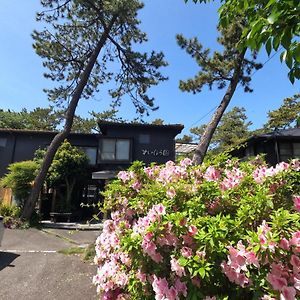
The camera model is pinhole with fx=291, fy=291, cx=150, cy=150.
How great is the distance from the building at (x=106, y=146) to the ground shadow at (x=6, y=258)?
34.6 ft

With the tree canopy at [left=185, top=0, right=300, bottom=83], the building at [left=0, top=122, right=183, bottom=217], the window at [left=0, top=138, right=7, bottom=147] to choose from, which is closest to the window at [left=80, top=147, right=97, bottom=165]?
the building at [left=0, top=122, right=183, bottom=217]

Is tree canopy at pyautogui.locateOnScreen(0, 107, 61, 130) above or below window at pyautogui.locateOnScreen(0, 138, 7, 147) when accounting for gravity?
above

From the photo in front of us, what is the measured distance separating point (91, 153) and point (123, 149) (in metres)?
2.27

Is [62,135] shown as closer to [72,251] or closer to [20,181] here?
[20,181]

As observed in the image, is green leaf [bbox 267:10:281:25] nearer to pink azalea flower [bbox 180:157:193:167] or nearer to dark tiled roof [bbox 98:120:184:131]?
pink azalea flower [bbox 180:157:193:167]

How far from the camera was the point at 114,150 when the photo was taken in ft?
61.4

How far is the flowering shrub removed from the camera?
1846mm

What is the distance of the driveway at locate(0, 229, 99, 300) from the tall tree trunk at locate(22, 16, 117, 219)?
385 cm

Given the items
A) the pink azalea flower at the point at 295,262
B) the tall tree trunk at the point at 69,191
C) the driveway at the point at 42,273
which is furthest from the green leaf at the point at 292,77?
the tall tree trunk at the point at 69,191

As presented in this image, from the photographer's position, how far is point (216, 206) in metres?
2.52

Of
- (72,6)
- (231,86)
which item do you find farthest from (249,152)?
(72,6)

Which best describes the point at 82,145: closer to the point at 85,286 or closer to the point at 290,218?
the point at 85,286

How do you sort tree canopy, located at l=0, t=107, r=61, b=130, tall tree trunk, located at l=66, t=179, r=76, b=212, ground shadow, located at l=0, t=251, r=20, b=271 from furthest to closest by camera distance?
tree canopy, located at l=0, t=107, r=61, b=130, tall tree trunk, located at l=66, t=179, r=76, b=212, ground shadow, located at l=0, t=251, r=20, b=271

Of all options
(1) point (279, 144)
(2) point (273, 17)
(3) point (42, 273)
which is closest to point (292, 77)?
(2) point (273, 17)
